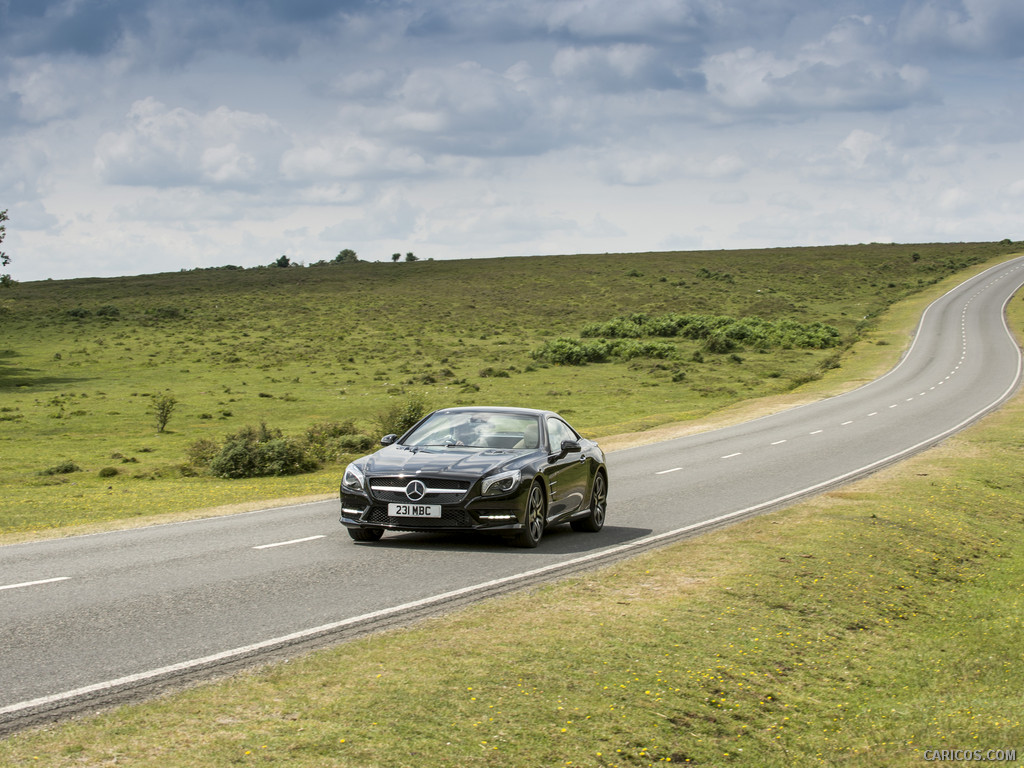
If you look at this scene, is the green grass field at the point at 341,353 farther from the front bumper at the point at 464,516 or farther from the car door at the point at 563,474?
the car door at the point at 563,474

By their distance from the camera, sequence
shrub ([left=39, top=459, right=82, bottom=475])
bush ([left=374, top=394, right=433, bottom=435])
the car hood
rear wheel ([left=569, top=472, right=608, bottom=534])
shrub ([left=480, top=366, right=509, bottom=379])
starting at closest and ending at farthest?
the car hood
rear wheel ([left=569, top=472, right=608, bottom=534])
shrub ([left=39, top=459, right=82, bottom=475])
bush ([left=374, top=394, right=433, bottom=435])
shrub ([left=480, top=366, right=509, bottom=379])

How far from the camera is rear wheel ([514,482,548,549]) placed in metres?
12.5

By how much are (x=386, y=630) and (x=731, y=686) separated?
2659mm

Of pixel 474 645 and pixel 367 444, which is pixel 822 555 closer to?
pixel 474 645

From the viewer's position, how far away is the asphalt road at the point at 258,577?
7.39m

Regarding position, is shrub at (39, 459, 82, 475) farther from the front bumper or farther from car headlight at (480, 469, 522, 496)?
car headlight at (480, 469, 522, 496)

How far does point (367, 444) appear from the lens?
33.1 meters

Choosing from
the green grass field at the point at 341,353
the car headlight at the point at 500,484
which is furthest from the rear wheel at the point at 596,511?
the green grass field at the point at 341,353

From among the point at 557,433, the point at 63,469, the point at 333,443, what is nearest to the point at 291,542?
the point at 557,433

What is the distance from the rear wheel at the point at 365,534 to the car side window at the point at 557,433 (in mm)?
2348

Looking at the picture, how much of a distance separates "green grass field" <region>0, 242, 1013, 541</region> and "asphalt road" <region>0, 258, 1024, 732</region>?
394 centimetres

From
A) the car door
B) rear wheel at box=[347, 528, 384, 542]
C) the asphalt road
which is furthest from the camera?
the car door

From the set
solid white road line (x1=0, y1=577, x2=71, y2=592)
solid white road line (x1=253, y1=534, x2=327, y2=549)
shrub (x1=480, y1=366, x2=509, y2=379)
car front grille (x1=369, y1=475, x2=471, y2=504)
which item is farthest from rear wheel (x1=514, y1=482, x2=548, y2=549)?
shrub (x1=480, y1=366, x2=509, y2=379)

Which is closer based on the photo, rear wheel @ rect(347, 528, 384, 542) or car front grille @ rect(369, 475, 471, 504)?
car front grille @ rect(369, 475, 471, 504)
